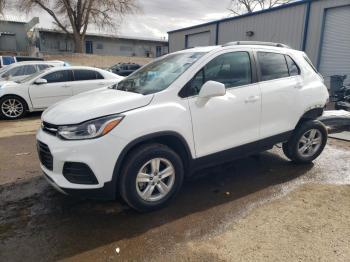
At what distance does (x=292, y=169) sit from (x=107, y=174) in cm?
308

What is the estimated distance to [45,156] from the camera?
328 centimetres

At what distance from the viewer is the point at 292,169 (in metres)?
4.73

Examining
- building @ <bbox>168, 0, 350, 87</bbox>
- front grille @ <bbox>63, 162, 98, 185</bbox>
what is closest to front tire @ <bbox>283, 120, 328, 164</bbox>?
front grille @ <bbox>63, 162, 98, 185</bbox>

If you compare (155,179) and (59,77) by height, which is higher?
(59,77)

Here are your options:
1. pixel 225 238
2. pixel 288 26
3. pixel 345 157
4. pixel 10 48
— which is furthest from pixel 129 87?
pixel 10 48

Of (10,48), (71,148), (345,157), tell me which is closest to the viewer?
(71,148)

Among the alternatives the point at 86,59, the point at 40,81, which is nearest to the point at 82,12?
the point at 86,59

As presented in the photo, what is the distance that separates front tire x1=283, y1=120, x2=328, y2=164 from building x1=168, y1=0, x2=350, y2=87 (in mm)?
8272

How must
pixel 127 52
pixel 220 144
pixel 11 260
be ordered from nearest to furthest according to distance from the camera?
pixel 11 260
pixel 220 144
pixel 127 52

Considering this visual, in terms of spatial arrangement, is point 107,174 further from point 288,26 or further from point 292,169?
point 288,26

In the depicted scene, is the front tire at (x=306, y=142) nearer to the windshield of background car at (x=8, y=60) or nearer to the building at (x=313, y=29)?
the building at (x=313, y=29)

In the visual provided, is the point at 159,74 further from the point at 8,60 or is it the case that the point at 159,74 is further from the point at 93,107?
the point at 8,60

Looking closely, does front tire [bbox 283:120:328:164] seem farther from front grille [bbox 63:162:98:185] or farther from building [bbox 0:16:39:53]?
building [bbox 0:16:39:53]

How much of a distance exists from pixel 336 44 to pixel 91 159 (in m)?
13.6
